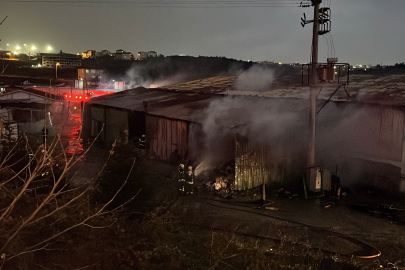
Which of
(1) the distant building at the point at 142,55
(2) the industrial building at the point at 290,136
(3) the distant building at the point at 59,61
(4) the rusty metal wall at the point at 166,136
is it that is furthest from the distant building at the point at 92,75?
(2) the industrial building at the point at 290,136

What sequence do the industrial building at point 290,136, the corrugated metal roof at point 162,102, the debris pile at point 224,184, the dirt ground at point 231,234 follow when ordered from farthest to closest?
the corrugated metal roof at point 162,102 < the industrial building at point 290,136 < the debris pile at point 224,184 < the dirt ground at point 231,234

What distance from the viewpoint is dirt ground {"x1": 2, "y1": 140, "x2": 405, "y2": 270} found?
25.7 feet

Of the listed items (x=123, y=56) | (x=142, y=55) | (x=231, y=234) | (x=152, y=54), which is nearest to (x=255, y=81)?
(x=231, y=234)

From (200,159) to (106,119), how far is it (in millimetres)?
9967

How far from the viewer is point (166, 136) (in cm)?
1708

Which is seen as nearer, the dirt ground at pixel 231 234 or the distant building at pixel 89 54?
the dirt ground at pixel 231 234

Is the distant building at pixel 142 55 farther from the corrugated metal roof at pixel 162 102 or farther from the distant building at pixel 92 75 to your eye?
the corrugated metal roof at pixel 162 102

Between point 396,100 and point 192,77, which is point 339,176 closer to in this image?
point 396,100

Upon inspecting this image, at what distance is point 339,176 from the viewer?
48.0 ft

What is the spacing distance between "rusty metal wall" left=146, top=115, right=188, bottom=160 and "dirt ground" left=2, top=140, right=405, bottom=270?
2.88 m

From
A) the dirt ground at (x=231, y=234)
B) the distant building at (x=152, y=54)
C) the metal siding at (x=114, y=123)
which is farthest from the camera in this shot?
the distant building at (x=152, y=54)

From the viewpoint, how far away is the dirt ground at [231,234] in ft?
25.7

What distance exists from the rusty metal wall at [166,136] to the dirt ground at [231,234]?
9.43 feet

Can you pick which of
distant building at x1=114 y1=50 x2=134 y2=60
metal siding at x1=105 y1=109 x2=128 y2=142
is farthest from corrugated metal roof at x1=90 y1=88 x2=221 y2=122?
distant building at x1=114 y1=50 x2=134 y2=60
